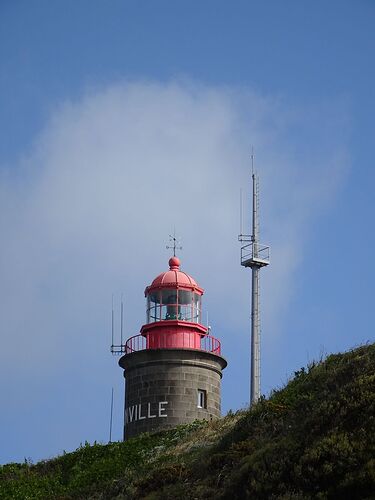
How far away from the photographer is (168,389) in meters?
34.7

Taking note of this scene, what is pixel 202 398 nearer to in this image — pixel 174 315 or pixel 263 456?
pixel 174 315

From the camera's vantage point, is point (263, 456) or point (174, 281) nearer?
point (263, 456)

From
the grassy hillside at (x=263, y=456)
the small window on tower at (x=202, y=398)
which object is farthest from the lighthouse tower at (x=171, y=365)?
the grassy hillside at (x=263, y=456)

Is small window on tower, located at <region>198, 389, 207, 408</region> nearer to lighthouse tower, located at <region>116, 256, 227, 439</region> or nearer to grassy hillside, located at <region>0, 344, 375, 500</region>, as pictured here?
lighthouse tower, located at <region>116, 256, 227, 439</region>

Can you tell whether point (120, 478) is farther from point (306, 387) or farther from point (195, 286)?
→ point (195, 286)

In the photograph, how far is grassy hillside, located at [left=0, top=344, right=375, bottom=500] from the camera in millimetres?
17125

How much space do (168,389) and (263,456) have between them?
16.0 m

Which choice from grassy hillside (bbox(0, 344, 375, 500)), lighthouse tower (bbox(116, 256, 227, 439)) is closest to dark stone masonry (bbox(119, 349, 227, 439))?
lighthouse tower (bbox(116, 256, 227, 439))

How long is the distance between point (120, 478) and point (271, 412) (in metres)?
5.05

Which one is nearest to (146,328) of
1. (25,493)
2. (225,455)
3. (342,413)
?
(25,493)

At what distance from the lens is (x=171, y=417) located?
34.3m

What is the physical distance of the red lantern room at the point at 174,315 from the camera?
3559 cm

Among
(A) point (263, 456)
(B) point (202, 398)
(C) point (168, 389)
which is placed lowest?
(A) point (263, 456)

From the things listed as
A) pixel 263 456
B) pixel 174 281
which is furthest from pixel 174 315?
pixel 263 456
